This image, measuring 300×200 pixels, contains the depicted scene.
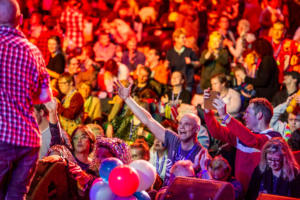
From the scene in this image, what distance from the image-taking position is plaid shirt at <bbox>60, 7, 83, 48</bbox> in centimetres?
1116

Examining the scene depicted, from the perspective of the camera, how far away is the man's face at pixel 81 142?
18.1 ft

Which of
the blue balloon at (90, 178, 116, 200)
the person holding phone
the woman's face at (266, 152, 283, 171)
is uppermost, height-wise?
the person holding phone

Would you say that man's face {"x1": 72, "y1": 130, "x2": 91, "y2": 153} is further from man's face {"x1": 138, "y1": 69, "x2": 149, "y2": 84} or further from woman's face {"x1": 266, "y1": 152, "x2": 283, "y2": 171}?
man's face {"x1": 138, "y1": 69, "x2": 149, "y2": 84}

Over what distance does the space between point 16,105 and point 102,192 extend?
1211mm

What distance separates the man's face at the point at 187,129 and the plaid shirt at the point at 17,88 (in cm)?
248

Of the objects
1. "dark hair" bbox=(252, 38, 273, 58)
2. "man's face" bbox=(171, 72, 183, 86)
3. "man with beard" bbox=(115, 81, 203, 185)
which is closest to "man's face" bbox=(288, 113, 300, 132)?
"dark hair" bbox=(252, 38, 273, 58)

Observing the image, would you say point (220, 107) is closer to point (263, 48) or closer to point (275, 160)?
point (275, 160)

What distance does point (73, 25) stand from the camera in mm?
11203

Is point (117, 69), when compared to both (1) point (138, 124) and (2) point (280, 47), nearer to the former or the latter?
(1) point (138, 124)

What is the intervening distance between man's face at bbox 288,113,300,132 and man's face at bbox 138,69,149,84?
2.48 metres

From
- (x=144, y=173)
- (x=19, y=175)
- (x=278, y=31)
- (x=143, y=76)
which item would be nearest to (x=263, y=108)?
(x=144, y=173)

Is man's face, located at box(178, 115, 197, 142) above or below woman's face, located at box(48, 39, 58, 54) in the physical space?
below

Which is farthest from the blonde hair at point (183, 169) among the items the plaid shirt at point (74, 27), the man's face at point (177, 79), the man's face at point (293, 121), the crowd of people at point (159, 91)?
the plaid shirt at point (74, 27)

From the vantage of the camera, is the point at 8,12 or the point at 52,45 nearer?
the point at 8,12
